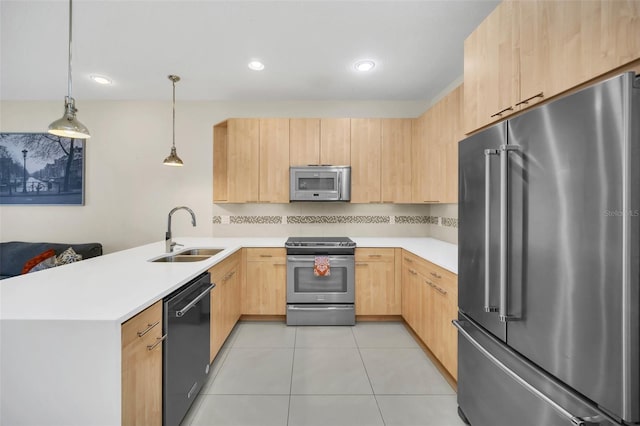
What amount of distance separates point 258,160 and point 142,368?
2529 mm

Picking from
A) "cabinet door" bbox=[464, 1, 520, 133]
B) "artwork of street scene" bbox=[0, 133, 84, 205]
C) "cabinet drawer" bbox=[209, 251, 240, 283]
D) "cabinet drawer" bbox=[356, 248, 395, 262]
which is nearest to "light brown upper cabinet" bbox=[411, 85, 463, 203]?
"cabinet door" bbox=[464, 1, 520, 133]

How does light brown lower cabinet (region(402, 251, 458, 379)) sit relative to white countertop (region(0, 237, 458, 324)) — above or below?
below

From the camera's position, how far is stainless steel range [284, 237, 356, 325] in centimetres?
301

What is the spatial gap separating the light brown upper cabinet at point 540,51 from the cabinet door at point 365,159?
1591 millimetres

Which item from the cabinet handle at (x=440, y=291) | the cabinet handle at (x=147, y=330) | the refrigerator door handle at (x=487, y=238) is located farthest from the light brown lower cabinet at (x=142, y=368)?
the cabinet handle at (x=440, y=291)

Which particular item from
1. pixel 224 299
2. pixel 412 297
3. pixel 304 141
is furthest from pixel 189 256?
pixel 412 297

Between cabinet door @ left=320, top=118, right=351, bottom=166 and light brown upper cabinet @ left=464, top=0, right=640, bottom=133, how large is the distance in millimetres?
1675

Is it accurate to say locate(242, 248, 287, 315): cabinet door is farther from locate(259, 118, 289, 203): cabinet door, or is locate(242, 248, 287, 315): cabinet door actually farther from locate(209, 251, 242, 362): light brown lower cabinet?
locate(259, 118, 289, 203): cabinet door

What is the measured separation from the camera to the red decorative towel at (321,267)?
2967 mm

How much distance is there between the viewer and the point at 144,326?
122cm

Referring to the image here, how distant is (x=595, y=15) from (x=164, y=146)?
404 cm

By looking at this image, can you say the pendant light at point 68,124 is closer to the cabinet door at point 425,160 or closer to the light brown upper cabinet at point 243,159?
the light brown upper cabinet at point 243,159

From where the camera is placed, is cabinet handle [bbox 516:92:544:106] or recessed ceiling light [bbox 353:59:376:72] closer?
cabinet handle [bbox 516:92:544:106]

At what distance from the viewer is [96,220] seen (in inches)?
142
